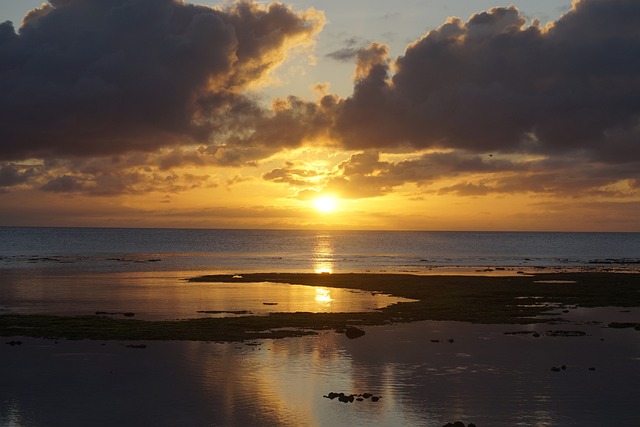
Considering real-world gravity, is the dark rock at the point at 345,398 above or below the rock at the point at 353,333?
below

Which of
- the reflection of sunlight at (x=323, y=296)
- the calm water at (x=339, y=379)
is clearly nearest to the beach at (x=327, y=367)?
the calm water at (x=339, y=379)

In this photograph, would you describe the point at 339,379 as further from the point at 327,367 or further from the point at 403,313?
the point at 403,313

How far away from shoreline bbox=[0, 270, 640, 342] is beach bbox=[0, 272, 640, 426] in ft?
0.70

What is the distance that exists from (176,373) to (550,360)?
17442mm

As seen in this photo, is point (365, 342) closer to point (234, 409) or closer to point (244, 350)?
point (244, 350)

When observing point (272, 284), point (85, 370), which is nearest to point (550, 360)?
point (85, 370)

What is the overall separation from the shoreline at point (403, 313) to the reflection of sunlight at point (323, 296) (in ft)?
16.6

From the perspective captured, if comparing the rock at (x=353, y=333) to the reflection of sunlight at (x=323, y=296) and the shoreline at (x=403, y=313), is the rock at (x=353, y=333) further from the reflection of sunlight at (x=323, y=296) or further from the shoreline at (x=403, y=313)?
the reflection of sunlight at (x=323, y=296)

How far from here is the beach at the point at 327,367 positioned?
964 inches

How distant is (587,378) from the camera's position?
29938 millimetres

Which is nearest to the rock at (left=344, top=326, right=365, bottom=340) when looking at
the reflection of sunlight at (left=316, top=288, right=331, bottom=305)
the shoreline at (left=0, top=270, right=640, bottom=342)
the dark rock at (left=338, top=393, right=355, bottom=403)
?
the shoreline at (left=0, top=270, right=640, bottom=342)

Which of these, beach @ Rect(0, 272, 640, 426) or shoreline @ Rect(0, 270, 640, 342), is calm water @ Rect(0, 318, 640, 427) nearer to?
beach @ Rect(0, 272, 640, 426)

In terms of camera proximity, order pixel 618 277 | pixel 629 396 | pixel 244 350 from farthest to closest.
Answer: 1. pixel 618 277
2. pixel 244 350
3. pixel 629 396

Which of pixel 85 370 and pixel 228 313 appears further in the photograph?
pixel 228 313
